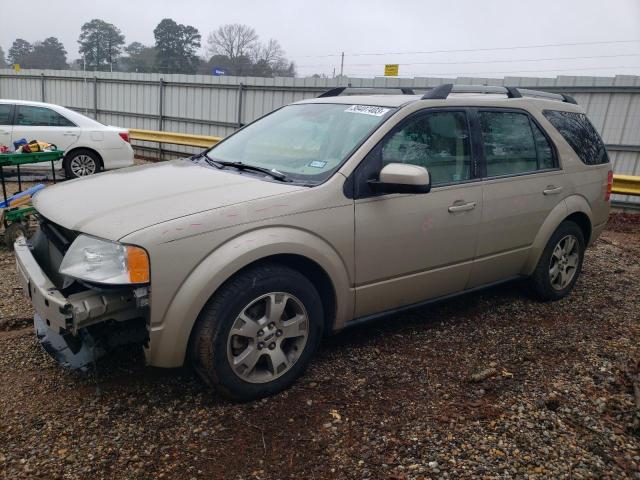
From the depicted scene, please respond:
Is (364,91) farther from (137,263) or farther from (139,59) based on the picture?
(139,59)

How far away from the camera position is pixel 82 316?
243 centimetres

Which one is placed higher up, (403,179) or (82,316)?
(403,179)

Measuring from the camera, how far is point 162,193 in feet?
9.55

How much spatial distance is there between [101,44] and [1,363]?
163 ft

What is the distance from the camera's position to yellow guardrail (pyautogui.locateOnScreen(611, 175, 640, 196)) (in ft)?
27.9

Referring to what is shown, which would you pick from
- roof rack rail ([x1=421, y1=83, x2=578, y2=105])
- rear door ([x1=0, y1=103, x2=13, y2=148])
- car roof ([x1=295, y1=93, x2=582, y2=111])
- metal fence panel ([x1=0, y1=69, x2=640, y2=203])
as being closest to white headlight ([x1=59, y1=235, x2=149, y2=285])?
car roof ([x1=295, y1=93, x2=582, y2=111])

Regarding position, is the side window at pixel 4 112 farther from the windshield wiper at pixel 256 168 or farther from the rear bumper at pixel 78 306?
the rear bumper at pixel 78 306

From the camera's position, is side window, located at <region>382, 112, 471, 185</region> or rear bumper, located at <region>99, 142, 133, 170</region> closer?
side window, located at <region>382, 112, 471, 185</region>

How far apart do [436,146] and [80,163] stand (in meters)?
8.36

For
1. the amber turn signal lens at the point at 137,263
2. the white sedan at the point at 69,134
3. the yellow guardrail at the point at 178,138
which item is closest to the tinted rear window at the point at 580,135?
the amber turn signal lens at the point at 137,263

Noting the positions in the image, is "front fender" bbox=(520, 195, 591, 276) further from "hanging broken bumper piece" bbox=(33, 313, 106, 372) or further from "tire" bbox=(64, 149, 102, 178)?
"tire" bbox=(64, 149, 102, 178)

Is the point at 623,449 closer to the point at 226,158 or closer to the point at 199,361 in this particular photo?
the point at 199,361

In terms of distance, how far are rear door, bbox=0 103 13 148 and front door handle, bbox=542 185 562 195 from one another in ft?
30.2

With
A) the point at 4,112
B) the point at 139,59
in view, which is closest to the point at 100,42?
the point at 139,59
